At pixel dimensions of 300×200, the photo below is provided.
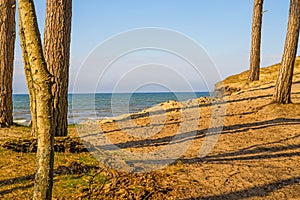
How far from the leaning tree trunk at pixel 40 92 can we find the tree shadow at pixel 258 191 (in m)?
2.42

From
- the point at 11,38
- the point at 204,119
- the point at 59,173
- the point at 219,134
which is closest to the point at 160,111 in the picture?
the point at 204,119

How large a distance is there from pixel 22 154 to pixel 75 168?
123 cm

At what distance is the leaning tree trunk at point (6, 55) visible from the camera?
9086mm

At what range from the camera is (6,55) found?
30.3ft

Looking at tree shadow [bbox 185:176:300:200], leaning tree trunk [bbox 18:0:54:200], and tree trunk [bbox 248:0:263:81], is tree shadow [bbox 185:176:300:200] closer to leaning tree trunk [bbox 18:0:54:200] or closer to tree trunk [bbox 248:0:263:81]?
leaning tree trunk [bbox 18:0:54:200]

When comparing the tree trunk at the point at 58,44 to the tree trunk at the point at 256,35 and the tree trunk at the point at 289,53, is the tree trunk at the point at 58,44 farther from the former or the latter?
the tree trunk at the point at 256,35

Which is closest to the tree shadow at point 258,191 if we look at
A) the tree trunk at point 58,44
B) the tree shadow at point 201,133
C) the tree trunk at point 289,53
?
the tree shadow at point 201,133

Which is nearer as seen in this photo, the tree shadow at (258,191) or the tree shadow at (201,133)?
the tree shadow at (258,191)

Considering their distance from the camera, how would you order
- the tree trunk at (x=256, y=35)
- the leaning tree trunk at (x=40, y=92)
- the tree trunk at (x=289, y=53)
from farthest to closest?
the tree trunk at (x=256, y=35)
the tree trunk at (x=289, y=53)
the leaning tree trunk at (x=40, y=92)

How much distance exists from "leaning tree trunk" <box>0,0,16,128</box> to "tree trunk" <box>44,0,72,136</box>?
2996 millimetres

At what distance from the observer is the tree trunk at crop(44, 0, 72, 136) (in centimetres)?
657

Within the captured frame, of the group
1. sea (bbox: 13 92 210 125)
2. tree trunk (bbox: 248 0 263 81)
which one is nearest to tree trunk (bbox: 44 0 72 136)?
sea (bbox: 13 92 210 125)

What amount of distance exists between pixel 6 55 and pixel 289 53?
29.4 ft

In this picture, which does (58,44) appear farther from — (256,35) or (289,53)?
(256,35)
